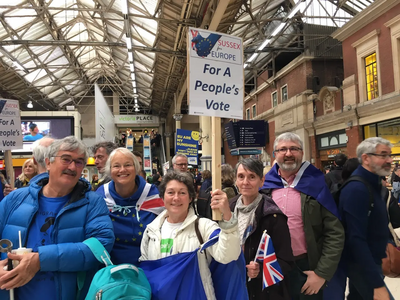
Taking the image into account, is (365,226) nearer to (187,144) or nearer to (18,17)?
(187,144)

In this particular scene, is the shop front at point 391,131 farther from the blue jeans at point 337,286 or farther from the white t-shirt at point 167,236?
the white t-shirt at point 167,236

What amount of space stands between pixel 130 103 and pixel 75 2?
55.1ft

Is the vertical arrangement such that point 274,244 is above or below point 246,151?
below

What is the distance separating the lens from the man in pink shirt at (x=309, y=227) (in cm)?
234

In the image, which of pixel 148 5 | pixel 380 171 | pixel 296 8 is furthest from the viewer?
pixel 148 5

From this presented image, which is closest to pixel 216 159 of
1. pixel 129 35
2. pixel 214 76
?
pixel 214 76

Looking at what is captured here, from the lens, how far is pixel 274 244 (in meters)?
2.22

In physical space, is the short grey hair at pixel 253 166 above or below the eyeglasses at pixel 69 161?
below

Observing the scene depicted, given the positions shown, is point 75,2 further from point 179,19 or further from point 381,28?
point 381,28

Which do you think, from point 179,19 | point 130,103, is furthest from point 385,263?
point 130,103

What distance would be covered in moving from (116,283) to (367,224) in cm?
196

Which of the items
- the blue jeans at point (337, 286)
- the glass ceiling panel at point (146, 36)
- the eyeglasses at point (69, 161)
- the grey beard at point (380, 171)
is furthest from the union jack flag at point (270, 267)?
the glass ceiling panel at point (146, 36)

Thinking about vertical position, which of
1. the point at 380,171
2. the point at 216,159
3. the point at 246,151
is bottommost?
the point at 380,171

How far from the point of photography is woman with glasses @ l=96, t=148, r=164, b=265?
7.32 feet
